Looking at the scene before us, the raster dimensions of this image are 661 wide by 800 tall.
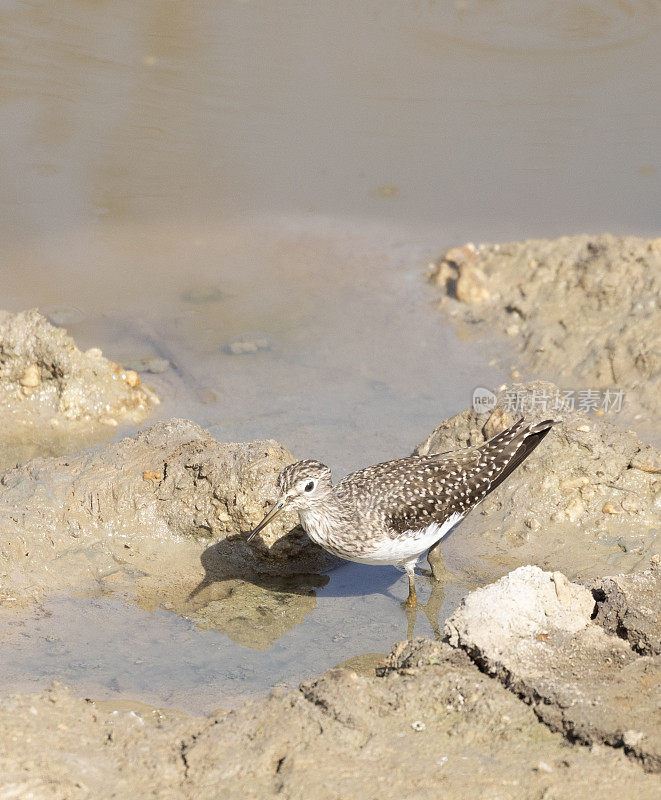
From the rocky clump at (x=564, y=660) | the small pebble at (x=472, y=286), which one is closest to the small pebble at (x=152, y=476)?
the rocky clump at (x=564, y=660)

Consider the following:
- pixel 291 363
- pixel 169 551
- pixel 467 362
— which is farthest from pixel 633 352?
pixel 169 551

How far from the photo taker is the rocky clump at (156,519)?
5828 mm

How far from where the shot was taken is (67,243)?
33.9 feet

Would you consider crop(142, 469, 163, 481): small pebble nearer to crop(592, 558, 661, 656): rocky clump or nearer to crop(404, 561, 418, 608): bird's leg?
crop(404, 561, 418, 608): bird's leg

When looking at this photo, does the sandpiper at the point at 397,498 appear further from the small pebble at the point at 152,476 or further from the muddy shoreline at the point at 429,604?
the small pebble at the point at 152,476

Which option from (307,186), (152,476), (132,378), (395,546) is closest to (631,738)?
(395,546)

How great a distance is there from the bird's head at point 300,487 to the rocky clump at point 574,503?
140cm

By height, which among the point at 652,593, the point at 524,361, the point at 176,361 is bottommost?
the point at 176,361

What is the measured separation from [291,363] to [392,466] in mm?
3072

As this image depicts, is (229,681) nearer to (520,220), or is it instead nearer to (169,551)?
(169,551)

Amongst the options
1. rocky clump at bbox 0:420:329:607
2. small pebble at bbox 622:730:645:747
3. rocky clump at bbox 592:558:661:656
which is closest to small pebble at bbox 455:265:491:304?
rocky clump at bbox 0:420:329:607

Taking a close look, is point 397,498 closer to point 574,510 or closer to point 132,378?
point 574,510

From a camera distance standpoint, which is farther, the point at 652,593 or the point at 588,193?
the point at 588,193

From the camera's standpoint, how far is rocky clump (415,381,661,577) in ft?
19.8
